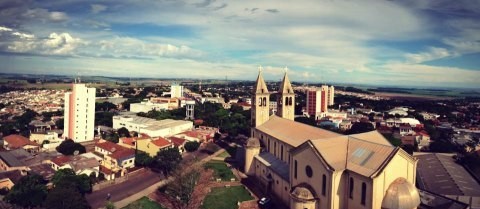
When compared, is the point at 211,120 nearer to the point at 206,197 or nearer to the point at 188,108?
the point at 188,108

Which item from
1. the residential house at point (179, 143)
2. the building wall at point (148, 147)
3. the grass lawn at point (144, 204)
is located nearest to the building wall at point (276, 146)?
the grass lawn at point (144, 204)

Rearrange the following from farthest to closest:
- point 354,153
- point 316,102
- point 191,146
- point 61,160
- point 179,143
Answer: point 316,102, point 179,143, point 191,146, point 61,160, point 354,153

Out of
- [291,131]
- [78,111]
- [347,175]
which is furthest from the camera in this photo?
[78,111]

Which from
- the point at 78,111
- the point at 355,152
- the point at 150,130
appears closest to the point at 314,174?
the point at 355,152

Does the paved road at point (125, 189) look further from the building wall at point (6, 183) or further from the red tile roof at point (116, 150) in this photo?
the building wall at point (6, 183)

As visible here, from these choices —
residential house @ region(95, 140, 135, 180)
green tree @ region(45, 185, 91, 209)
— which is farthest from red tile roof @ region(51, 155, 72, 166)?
green tree @ region(45, 185, 91, 209)

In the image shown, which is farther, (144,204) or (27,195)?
(144,204)

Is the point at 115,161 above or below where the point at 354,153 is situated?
below

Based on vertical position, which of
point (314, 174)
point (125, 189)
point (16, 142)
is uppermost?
point (314, 174)

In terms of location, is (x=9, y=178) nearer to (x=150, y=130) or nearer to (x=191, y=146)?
(x=191, y=146)
